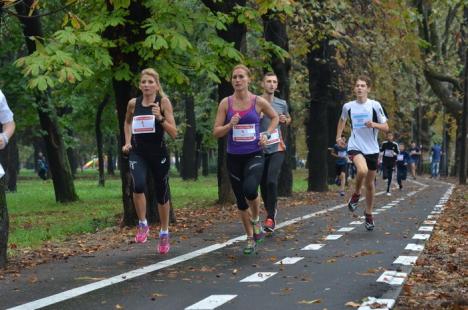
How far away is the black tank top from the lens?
9.80 meters

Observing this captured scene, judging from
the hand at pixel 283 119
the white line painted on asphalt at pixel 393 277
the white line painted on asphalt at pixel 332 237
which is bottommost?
the white line painted on asphalt at pixel 332 237

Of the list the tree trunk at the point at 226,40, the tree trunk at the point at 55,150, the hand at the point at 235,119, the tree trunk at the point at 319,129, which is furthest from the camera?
the tree trunk at the point at 319,129

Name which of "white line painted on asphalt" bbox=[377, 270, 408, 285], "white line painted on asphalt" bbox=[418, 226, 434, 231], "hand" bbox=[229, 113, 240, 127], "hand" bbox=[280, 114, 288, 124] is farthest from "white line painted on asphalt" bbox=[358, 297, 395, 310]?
"white line painted on asphalt" bbox=[418, 226, 434, 231]

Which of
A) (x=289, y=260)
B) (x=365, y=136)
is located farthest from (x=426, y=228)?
(x=289, y=260)

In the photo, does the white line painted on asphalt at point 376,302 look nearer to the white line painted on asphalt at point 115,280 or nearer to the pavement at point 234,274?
the pavement at point 234,274

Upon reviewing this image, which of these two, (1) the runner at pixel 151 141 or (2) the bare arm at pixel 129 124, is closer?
(1) the runner at pixel 151 141

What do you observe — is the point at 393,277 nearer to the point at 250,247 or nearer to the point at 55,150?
Answer: the point at 250,247

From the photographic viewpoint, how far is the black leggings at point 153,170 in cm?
985

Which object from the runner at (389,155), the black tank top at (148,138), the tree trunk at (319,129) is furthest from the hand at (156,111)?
the tree trunk at (319,129)

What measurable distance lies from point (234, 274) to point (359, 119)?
17.0 feet

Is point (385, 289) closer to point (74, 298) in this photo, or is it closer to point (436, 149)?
point (74, 298)

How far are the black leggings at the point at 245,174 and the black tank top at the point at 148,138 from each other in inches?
33.4

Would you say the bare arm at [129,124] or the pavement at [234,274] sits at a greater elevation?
the bare arm at [129,124]

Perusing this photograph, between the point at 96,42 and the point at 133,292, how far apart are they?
16.0 ft
